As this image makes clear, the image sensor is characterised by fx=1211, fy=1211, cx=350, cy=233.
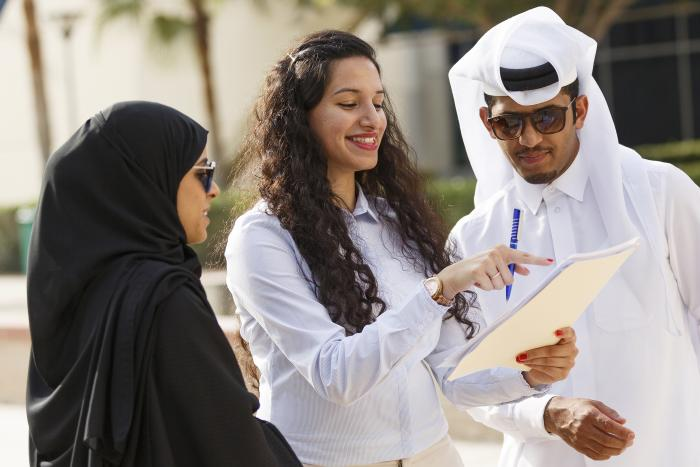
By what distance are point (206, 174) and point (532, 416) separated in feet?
3.78

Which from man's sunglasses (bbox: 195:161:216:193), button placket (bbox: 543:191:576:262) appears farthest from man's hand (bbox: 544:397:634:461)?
man's sunglasses (bbox: 195:161:216:193)

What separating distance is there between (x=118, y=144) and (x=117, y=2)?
920 inches

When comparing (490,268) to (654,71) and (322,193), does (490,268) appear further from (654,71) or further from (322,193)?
(654,71)

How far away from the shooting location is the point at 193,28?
2505 centimetres

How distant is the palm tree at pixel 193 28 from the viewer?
24.0 meters

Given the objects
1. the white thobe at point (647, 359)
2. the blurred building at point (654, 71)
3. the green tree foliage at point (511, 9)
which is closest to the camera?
the white thobe at point (647, 359)

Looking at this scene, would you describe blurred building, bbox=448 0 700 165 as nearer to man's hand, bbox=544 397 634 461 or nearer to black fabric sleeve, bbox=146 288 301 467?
man's hand, bbox=544 397 634 461

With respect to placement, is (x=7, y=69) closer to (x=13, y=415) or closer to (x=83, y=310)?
(x=13, y=415)

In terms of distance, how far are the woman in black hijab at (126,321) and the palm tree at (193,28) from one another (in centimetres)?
2178

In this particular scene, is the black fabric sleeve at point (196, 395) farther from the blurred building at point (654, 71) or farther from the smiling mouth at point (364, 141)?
the blurred building at point (654, 71)

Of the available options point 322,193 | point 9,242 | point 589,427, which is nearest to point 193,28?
point 9,242

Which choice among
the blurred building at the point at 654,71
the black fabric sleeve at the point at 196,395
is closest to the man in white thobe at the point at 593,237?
the black fabric sleeve at the point at 196,395

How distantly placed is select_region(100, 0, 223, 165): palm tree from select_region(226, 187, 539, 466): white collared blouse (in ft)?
70.0

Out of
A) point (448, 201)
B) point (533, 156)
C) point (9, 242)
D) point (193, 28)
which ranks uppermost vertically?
point (533, 156)
